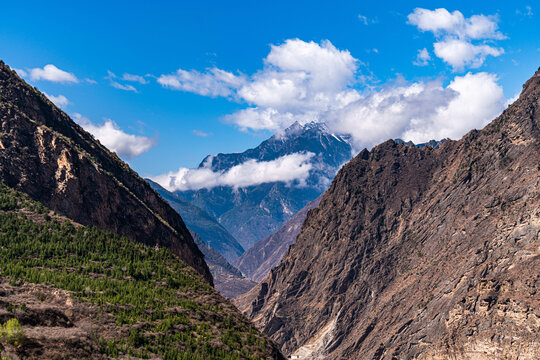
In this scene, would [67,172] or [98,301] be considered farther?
[67,172]

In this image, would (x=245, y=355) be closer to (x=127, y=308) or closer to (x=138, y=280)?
(x=127, y=308)

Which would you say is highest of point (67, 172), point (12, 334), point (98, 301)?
point (67, 172)

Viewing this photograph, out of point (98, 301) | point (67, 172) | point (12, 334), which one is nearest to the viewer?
point (12, 334)

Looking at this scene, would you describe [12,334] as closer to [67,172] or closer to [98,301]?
[98,301]

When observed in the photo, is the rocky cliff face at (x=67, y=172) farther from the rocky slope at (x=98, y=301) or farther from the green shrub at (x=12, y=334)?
the green shrub at (x=12, y=334)

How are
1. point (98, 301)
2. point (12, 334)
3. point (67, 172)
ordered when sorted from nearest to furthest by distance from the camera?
point (12, 334)
point (98, 301)
point (67, 172)

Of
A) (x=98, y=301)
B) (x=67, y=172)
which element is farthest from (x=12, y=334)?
(x=67, y=172)

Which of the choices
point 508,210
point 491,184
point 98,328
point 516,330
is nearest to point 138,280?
point 98,328

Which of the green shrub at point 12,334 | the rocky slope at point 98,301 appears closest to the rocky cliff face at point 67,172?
the rocky slope at point 98,301
